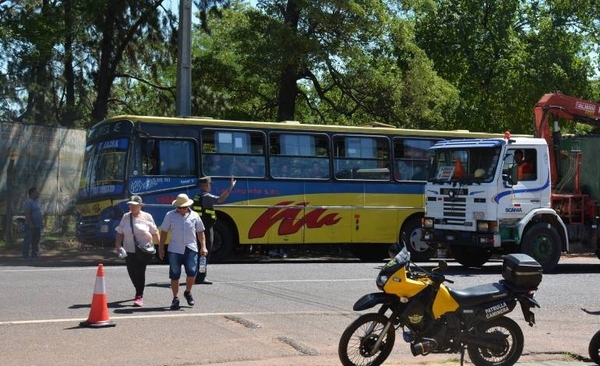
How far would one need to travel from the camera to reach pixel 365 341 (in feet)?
26.8

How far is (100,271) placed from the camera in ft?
34.0

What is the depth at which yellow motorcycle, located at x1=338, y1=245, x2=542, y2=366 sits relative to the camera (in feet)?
26.7

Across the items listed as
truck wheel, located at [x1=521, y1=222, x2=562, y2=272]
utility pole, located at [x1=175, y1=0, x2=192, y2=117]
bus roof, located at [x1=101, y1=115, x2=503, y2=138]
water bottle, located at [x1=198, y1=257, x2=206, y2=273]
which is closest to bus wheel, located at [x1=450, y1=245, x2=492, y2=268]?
truck wheel, located at [x1=521, y1=222, x2=562, y2=272]

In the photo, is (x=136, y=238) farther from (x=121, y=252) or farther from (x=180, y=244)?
(x=180, y=244)

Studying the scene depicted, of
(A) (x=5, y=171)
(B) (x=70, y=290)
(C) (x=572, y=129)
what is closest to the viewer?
(B) (x=70, y=290)

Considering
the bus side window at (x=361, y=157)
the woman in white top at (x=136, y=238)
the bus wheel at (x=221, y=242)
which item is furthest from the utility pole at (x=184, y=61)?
the woman in white top at (x=136, y=238)

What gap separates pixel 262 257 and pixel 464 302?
1383 cm

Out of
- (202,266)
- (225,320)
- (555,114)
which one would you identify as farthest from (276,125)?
(225,320)

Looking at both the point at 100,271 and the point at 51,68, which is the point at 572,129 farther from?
the point at 100,271

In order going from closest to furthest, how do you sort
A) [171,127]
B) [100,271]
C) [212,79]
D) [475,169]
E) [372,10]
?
1. [100,271]
2. [475,169]
3. [171,127]
4. [372,10]
5. [212,79]

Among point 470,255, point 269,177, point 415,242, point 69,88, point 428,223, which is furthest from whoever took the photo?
point 69,88

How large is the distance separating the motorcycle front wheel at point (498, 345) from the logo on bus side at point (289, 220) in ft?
35.8

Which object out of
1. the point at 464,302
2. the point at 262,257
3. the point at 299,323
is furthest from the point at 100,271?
the point at 262,257

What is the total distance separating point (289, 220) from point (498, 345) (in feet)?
36.5
